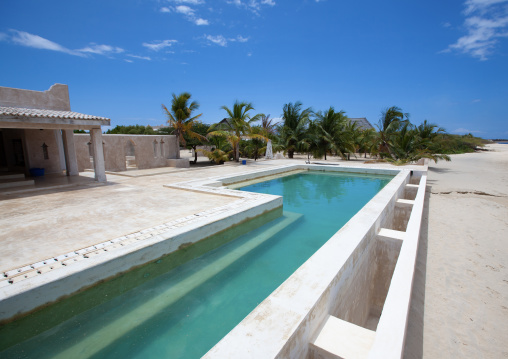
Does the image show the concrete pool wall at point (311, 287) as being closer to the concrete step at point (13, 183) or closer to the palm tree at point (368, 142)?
the concrete step at point (13, 183)

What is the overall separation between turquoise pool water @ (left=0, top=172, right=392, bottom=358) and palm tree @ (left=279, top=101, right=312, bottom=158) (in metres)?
16.3

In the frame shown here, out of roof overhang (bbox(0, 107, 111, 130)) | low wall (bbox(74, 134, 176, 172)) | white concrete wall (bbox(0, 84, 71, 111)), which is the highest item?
white concrete wall (bbox(0, 84, 71, 111))

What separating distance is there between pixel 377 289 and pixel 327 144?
17.5 m

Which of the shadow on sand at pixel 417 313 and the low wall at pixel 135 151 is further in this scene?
the low wall at pixel 135 151

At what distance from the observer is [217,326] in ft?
9.73

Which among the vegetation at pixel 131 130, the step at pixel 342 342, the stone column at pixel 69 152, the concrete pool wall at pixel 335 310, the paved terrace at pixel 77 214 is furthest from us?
the vegetation at pixel 131 130

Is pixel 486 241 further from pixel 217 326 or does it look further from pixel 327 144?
pixel 327 144

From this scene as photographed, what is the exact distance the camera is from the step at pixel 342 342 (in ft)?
6.55

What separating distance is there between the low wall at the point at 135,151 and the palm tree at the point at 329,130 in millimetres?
11806

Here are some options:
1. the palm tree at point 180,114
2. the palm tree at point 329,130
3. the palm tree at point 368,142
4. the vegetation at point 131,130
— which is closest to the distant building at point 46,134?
the palm tree at point 180,114

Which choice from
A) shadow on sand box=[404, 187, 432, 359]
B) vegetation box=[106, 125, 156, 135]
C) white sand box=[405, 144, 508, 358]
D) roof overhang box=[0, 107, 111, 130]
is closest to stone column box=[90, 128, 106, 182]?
roof overhang box=[0, 107, 111, 130]

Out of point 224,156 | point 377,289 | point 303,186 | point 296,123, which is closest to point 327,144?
point 296,123

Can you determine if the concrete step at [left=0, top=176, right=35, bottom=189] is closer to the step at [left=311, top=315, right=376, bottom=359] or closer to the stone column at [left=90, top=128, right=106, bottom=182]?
the stone column at [left=90, top=128, right=106, bottom=182]

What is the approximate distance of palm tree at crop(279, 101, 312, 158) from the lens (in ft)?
70.4
